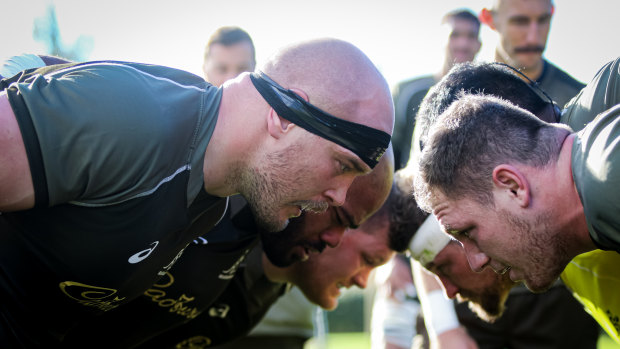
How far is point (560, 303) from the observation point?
4590 mm

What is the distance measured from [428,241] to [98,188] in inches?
80.2

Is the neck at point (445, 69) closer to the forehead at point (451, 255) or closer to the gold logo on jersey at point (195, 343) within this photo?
the forehead at point (451, 255)

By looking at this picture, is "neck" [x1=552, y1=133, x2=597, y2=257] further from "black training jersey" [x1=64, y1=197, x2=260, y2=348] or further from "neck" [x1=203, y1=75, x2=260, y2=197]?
"black training jersey" [x1=64, y1=197, x2=260, y2=348]

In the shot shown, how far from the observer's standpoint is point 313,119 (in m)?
2.91

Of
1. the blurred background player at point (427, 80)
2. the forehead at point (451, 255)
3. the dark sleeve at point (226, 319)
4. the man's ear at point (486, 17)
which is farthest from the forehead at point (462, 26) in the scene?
the dark sleeve at point (226, 319)

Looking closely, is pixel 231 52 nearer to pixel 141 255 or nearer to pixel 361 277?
Answer: pixel 361 277

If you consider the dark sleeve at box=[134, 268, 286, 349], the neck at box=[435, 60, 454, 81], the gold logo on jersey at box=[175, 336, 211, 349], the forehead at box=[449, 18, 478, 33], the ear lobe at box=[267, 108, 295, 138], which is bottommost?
the gold logo on jersey at box=[175, 336, 211, 349]

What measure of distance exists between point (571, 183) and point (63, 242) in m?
2.03

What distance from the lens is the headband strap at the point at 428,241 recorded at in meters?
3.62

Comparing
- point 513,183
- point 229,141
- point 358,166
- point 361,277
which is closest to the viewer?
point 513,183

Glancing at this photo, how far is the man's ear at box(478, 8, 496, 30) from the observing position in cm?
526

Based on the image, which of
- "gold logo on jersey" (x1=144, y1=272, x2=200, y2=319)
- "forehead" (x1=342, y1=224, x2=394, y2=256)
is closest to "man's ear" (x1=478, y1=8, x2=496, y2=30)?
"forehead" (x1=342, y1=224, x2=394, y2=256)

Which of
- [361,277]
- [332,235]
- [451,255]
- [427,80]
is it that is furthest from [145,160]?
[427,80]

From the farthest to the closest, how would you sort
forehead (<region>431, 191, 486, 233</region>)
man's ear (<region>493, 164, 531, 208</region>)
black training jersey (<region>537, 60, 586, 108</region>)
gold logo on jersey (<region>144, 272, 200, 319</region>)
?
black training jersey (<region>537, 60, 586, 108</region>)
gold logo on jersey (<region>144, 272, 200, 319</region>)
forehead (<region>431, 191, 486, 233</region>)
man's ear (<region>493, 164, 531, 208</region>)
